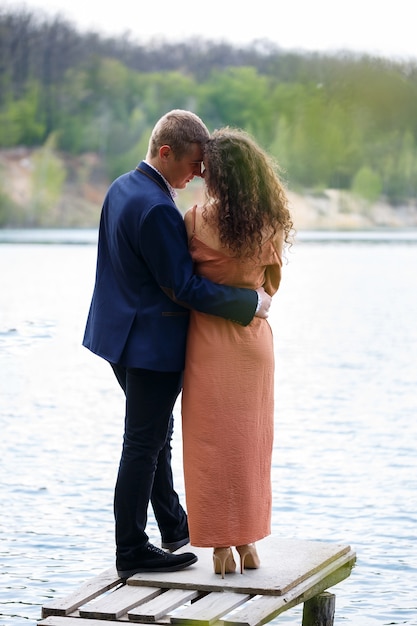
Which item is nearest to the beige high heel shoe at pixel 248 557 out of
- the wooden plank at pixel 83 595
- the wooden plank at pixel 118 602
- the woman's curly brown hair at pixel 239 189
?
the wooden plank at pixel 118 602

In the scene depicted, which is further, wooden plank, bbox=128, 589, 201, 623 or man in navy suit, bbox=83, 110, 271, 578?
man in navy suit, bbox=83, 110, 271, 578

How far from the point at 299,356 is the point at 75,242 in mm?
38966

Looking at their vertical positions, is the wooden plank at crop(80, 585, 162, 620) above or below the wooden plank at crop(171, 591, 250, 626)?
below

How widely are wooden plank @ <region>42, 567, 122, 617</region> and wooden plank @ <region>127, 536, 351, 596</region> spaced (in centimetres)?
7

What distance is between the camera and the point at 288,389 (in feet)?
43.9

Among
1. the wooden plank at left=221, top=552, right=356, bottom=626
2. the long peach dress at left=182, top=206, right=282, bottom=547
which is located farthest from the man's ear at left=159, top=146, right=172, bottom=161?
the wooden plank at left=221, top=552, right=356, bottom=626

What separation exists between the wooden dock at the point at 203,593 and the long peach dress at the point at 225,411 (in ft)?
0.40

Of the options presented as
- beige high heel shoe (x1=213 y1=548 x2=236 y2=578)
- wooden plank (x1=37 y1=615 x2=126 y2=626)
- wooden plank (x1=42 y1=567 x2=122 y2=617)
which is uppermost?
beige high heel shoe (x1=213 y1=548 x2=236 y2=578)

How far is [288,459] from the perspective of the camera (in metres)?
8.77

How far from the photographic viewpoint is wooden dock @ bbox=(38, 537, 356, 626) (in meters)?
3.33

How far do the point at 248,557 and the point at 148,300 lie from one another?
802 mm

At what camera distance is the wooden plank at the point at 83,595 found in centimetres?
342

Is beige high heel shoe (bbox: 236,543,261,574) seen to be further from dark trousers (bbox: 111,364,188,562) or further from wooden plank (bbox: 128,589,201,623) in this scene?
dark trousers (bbox: 111,364,188,562)

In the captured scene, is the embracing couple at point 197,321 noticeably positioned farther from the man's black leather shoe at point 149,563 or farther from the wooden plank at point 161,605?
the wooden plank at point 161,605
